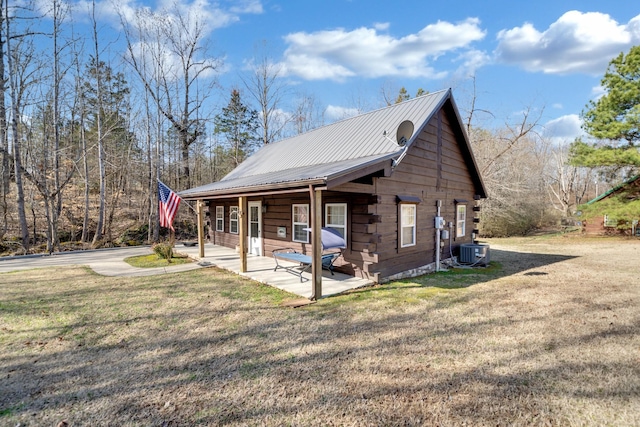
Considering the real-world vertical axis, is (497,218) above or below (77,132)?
below

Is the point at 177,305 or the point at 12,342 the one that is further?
the point at 177,305

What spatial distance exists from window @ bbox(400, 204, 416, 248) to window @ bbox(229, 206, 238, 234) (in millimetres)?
7072

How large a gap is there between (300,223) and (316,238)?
3512 millimetres

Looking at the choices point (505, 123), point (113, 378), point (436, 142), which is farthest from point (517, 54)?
point (113, 378)

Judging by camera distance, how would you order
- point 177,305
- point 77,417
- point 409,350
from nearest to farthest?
point 77,417, point 409,350, point 177,305

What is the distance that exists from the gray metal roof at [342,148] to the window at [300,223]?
3.80 ft

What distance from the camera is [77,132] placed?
66.8 ft

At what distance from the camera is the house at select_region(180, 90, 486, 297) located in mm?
6529

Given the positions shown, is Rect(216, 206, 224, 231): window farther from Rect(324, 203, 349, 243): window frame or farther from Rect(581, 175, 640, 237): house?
Rect(581, 175, 640, 237): house

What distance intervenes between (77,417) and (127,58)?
20.1 meters

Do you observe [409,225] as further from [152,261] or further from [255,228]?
[152,261]

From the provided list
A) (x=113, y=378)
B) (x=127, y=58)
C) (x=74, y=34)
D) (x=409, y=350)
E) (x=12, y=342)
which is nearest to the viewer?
(x=113, y=378)

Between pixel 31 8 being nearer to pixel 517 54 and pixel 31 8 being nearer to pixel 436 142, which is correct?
pixel 436 142

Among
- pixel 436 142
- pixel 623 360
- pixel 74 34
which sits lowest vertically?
pixel 623 360
